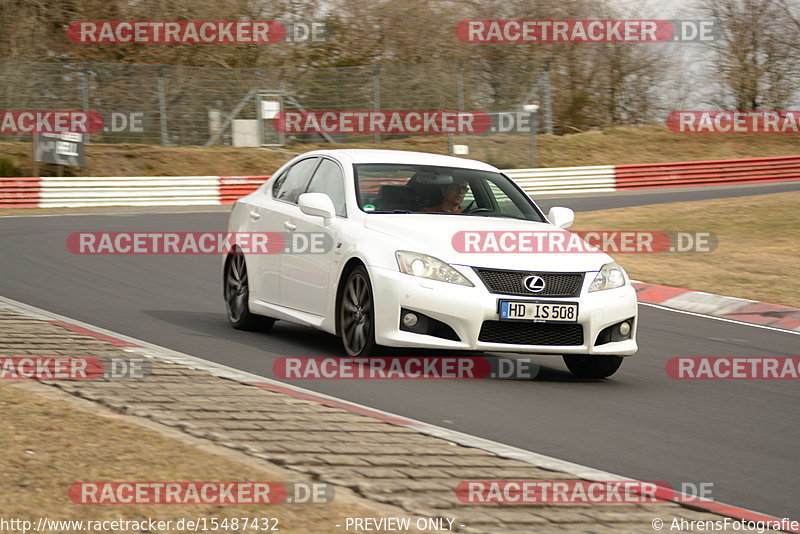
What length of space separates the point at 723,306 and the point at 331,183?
5984 millimetres

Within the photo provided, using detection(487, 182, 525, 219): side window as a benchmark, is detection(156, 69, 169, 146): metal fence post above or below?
above

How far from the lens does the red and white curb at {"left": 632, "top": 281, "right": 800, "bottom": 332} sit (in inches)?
515

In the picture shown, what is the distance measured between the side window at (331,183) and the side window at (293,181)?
0.52 ft

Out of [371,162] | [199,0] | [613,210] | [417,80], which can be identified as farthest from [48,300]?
[199,0]

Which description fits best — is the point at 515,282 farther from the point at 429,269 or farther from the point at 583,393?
the point at 583,393

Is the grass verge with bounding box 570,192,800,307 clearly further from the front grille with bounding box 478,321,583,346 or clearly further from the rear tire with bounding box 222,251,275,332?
the rear tire with bounding box 222,251,275,332

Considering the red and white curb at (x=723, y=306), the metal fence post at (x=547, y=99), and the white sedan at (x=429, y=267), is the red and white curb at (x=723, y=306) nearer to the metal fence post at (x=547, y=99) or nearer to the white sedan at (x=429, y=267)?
the white sedan at (x=429, y=267)

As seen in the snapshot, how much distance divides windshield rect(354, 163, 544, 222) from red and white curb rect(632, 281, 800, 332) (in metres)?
4.16

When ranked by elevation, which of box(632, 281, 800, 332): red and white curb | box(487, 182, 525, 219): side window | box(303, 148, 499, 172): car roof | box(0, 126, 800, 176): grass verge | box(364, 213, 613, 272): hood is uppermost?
box(0, 126, 800, 176): grass verge

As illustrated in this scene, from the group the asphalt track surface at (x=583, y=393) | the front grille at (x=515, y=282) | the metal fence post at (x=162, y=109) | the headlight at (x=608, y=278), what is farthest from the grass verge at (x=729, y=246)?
the metal fence post at (x=162, y=109)

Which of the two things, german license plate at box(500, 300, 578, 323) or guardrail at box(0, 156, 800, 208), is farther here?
guardrail at box(0, 156, 800, 208)

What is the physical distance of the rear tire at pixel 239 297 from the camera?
10.6 metres

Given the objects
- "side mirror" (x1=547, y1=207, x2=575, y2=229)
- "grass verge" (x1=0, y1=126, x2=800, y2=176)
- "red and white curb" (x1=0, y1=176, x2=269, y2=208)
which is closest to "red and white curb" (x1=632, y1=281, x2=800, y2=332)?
"side mirror" (x1=547, y1=207, x2=575, y2=229)

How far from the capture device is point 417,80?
37.2 metres
